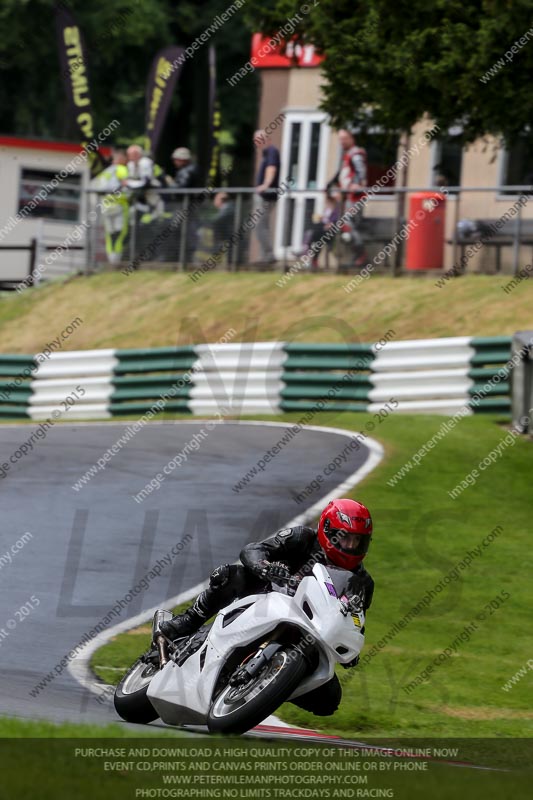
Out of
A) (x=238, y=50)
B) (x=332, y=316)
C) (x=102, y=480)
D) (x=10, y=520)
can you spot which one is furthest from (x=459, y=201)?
(x=238, y=50)

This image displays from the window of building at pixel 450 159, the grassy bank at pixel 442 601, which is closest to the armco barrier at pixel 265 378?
the grassy bank at pixel 442 601

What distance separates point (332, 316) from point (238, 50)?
26318mm

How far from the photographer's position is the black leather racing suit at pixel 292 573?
7.63m

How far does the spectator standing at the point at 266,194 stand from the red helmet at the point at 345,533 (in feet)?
52.4

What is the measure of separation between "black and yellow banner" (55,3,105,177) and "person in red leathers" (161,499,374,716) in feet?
74.4

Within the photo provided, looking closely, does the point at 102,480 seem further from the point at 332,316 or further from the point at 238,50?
the point at 238,50

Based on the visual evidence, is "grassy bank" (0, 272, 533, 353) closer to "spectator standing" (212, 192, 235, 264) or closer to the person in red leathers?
"spectator standing" (212, 192, 235, 264)

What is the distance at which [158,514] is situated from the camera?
526 inches

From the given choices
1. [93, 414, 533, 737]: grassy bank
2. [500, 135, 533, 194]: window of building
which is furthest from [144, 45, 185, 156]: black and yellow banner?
[93, 414, 533, 737]: grassy bank

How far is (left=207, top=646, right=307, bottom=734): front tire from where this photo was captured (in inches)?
273

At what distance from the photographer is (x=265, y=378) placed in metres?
19.6

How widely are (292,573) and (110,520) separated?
214 inches

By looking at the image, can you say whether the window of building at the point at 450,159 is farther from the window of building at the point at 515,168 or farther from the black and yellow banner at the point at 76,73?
the black and yellow banner at the point at 76,73

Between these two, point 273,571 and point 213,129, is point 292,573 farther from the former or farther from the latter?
point 213,129
